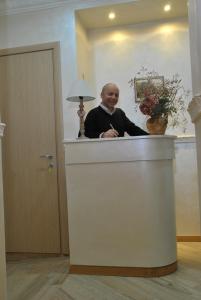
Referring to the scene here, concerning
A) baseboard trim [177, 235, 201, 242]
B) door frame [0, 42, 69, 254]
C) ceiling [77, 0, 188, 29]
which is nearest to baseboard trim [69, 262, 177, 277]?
door frame [0, 42, 69, 254]

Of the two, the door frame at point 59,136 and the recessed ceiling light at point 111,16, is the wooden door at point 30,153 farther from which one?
the recessed ceiling light at point 111,16

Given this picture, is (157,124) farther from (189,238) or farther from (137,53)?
(189,238)

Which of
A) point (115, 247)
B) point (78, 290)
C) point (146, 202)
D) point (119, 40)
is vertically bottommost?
point (78, 290)

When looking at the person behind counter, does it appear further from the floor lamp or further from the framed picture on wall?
the framed picture on wall

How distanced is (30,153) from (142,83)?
1.41 metres

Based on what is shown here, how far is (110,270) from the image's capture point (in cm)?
237

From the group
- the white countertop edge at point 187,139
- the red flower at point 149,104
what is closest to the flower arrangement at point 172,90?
the white countertop edge at point 187,139

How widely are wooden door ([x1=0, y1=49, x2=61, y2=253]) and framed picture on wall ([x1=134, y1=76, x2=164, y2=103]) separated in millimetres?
935

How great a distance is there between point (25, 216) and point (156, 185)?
56.4 inches

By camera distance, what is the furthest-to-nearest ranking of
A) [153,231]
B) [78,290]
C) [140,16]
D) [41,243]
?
[140,16]
[41,243]
[153,231]
[78,290]

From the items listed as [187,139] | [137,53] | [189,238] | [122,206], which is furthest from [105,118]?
[189,238]

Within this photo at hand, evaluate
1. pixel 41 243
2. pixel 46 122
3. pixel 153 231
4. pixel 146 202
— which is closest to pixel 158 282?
pixel 153 231

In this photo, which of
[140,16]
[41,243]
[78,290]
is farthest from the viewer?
[140,16]

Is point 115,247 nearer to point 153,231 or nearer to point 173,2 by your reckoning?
point 153,231
